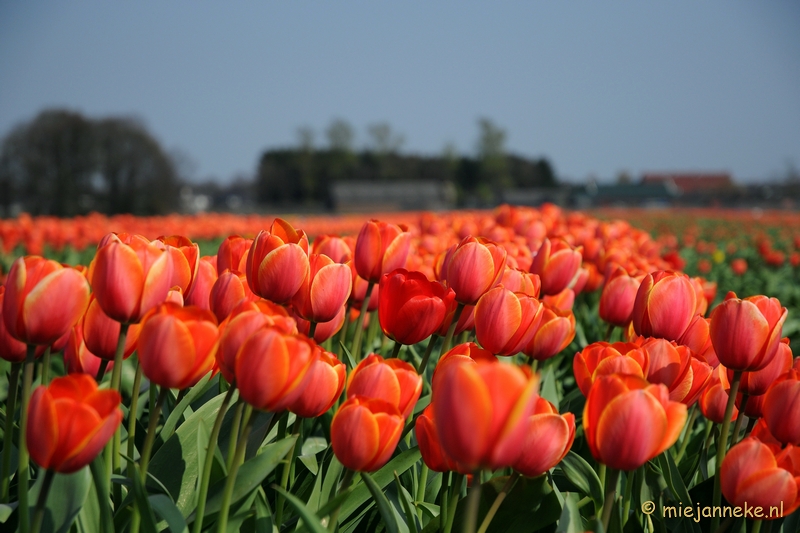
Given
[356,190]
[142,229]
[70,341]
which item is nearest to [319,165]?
[356,190]

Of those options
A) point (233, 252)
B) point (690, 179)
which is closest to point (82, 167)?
point (233, 252)

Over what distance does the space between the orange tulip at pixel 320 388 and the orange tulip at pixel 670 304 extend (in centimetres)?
70

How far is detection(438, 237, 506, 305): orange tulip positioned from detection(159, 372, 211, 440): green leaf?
52 cm

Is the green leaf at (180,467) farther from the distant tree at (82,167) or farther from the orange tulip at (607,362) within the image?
the distant tree at (82,167)

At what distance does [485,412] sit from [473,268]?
0.66 metres

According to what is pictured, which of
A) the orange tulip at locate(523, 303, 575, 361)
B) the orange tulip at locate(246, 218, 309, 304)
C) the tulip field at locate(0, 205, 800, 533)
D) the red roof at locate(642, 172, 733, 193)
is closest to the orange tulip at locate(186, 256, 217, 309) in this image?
the tulip field at locate(0, 205, 800, 533)

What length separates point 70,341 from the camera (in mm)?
1247

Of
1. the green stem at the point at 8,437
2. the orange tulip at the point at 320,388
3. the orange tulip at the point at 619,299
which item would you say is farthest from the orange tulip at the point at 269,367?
the orange tulip at the point at 619,299

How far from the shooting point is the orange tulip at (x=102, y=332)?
3.48ft

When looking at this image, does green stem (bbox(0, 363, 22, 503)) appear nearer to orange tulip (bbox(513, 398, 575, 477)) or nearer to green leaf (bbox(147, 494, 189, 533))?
green leaf (bbox(147, 494, 189, 533))

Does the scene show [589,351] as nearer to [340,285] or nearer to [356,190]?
[340,285]

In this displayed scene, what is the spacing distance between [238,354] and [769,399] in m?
0.81

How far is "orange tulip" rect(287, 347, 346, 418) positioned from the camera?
93cm

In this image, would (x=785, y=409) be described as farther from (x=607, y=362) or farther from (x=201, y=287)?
(x=201, y=287)
